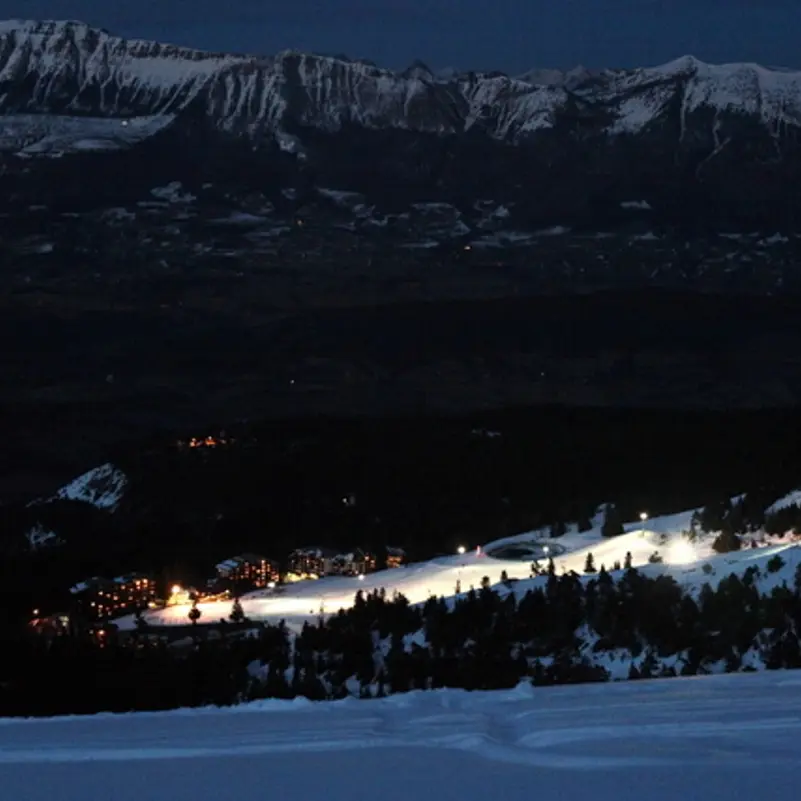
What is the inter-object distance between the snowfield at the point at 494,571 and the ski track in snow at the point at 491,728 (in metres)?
16.5

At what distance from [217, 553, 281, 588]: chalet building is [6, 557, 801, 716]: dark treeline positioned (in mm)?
31306

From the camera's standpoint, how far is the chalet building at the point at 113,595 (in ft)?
158

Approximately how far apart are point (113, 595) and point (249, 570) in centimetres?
855

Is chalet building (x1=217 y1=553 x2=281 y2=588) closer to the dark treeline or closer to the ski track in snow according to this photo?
the dark treeline

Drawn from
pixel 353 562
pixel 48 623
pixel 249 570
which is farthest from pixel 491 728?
pixel 353 562

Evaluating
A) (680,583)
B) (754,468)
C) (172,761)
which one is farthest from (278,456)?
(172,761)

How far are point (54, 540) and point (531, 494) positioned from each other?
2952cm

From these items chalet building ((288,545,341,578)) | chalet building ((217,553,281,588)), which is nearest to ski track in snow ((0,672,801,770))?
chalet building ((217,553,281,588))

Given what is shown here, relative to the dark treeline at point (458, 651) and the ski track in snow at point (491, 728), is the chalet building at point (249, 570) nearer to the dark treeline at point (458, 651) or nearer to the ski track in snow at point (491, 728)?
the dark treeline at point (458, 651)

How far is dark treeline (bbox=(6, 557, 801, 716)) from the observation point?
16547mm

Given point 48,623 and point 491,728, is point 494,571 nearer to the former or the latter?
point 48,623

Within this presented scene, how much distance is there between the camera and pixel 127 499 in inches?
3580

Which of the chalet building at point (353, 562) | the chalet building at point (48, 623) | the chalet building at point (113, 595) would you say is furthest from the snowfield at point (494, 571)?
the chalet building at point (353, 562)

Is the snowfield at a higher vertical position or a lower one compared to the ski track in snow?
higher
